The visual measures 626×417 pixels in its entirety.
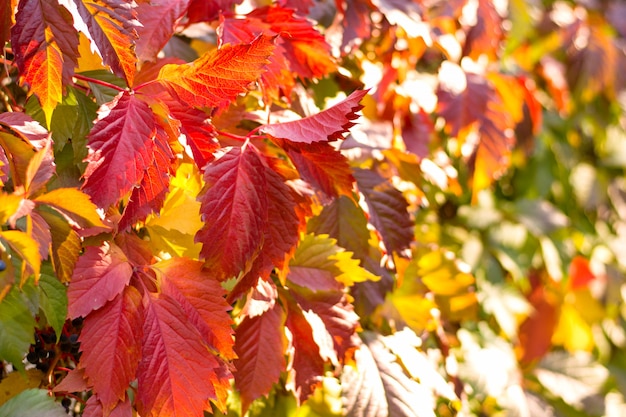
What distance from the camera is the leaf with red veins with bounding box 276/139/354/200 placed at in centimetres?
67

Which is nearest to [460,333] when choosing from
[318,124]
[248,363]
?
[248,363]

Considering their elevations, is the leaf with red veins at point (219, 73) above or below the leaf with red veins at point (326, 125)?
above

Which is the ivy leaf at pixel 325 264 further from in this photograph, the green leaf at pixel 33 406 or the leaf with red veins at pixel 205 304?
the green leaf at pixel 33 406

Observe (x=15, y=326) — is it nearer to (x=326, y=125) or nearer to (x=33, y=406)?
(x=33, y=406)

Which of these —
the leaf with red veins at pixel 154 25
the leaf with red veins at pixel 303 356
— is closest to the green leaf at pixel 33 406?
the leaf with red veins at pixel 303 356

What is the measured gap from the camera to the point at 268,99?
0.75 metres

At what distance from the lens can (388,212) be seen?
2.68 feet

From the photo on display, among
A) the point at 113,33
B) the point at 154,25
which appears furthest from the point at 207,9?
the point at 113,33

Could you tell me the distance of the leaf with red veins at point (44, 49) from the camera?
594mm

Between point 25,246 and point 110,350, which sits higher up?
point 25,246

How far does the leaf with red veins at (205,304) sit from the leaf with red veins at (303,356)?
0.14 meters

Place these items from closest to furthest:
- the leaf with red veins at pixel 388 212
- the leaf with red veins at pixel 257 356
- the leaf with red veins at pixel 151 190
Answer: the leaf with red veins at pixel 151 190 < the leaf with red veins at pixel 257 356 < the leaf with red veins at pixel 388 212

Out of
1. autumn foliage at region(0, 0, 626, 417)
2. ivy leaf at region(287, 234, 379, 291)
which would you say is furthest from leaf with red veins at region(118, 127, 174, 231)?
ivy leaf at region(287, 234, 379, 291)

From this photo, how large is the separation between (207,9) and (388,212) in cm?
33
